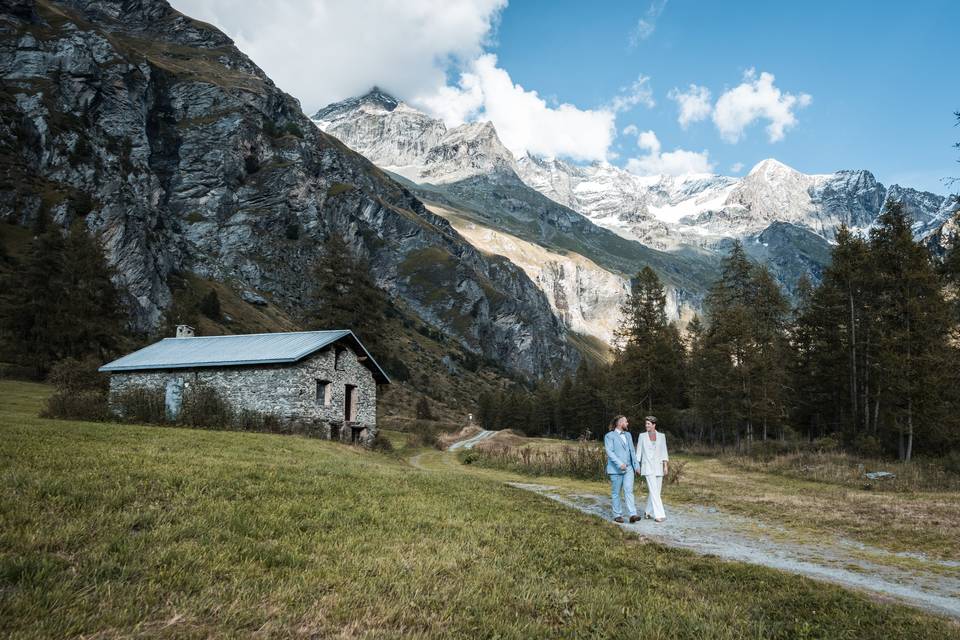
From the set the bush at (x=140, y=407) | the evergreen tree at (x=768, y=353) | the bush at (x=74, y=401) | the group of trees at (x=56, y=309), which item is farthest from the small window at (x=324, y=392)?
the evergreen tree at (x=768, y=353)

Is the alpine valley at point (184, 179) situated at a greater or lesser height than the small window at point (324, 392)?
greater

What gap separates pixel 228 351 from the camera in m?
31.2

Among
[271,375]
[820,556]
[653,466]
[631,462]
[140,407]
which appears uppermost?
[271,375]

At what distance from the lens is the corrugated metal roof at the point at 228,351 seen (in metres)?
29.1

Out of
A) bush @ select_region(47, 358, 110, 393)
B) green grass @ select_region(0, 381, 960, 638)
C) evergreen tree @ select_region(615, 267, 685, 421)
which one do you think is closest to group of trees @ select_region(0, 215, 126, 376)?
bush @ select_region(47, 358, 110, 393)

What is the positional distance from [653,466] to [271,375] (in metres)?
22.8

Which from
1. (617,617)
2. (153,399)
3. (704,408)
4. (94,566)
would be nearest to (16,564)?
(94,566)

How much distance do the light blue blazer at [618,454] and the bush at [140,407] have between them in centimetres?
2156

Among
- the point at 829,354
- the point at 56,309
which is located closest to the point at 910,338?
the point at 829,354

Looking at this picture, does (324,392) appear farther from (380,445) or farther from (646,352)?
(646,352)

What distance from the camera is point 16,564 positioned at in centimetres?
438

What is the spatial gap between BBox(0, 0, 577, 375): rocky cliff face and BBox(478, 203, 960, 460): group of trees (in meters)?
67.4

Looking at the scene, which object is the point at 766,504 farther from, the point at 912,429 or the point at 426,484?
the point at 912,429

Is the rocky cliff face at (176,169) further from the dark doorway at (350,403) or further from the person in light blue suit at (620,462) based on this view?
the person in light blue suit at (620,462)
